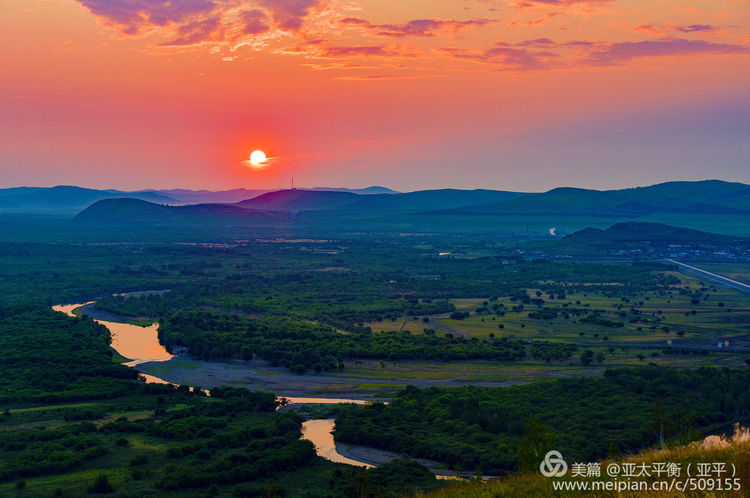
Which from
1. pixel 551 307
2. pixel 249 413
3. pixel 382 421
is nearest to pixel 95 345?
pixel 249 413

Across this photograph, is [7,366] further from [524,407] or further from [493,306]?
[493,306]

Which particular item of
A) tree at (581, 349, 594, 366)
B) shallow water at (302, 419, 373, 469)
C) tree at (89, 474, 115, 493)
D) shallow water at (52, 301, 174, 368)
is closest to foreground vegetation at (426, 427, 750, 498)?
tree at (89, 474, 115, 493)

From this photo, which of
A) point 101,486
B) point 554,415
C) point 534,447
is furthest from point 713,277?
point 101,486

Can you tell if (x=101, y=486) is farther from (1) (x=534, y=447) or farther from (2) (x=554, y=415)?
(2) (x=554, y=415)

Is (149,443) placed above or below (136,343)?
below

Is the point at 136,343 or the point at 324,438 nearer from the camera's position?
the point at 324,438

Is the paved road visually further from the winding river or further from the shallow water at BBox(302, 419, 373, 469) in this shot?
the shallow water at BBox(302, 419, 373, 469)
